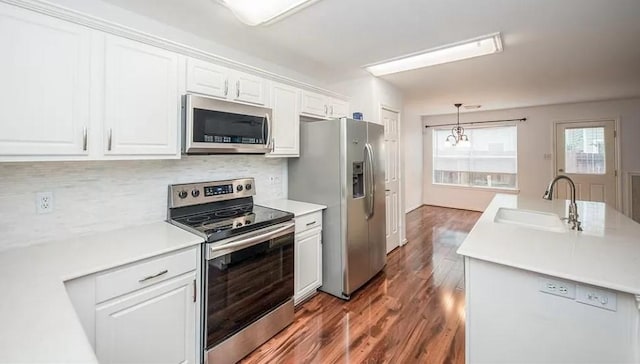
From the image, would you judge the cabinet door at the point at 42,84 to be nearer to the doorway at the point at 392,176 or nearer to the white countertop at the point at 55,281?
the white countertop at the point at 55,281

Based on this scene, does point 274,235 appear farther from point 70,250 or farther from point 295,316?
point 70,250

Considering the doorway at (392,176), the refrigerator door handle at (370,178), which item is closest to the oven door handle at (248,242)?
the refrigerator door handle at (370,178)

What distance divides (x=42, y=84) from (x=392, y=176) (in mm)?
3610

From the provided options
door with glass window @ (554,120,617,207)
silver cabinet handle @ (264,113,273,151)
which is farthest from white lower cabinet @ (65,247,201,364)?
door with glass window @ (554,120,617,207)

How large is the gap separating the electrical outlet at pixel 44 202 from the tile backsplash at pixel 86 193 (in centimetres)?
2

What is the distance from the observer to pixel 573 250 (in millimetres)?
1466

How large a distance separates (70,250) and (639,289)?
2.58 m

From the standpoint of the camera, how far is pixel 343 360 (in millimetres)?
1938

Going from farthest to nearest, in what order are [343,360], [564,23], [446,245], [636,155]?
[636,155]
[446,245]
[564,23]
[343,360]

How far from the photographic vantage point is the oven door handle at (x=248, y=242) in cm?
175

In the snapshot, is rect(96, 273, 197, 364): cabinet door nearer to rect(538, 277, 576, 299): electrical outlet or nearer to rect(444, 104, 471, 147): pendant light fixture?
rect(538, 277, 576, 299): electrical outlet

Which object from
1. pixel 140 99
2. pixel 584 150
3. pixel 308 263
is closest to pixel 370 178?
pixel 308 263

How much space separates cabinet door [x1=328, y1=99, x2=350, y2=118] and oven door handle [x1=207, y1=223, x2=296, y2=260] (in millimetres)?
1539

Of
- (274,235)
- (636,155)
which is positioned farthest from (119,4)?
(636,155)
